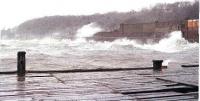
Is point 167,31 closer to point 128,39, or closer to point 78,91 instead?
point 128,39

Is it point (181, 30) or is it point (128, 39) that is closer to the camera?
point (181, 30)

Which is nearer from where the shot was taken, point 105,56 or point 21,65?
point 21,65

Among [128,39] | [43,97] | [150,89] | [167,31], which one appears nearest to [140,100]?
[150,89]

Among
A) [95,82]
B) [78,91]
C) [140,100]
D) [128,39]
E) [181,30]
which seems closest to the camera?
[140,100]

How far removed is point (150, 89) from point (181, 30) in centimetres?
6567

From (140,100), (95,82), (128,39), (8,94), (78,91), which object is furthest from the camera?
(128,39)

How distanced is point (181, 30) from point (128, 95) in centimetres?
6625

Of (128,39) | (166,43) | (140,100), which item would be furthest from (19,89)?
(128,39)

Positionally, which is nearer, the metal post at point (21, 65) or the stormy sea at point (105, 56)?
the metal post at point (21, 65)

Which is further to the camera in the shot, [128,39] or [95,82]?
[128,39]

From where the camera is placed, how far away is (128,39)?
3265 inches

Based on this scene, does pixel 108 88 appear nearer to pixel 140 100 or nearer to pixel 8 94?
pixel 140 100

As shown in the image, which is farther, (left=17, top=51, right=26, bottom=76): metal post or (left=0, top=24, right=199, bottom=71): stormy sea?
(left=0, top=24, right=199, bottom=71): stormy sea

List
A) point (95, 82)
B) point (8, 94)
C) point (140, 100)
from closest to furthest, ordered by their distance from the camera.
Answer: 1. point (140, 100)
2. point (8, 94)
3. point (95, 82)
